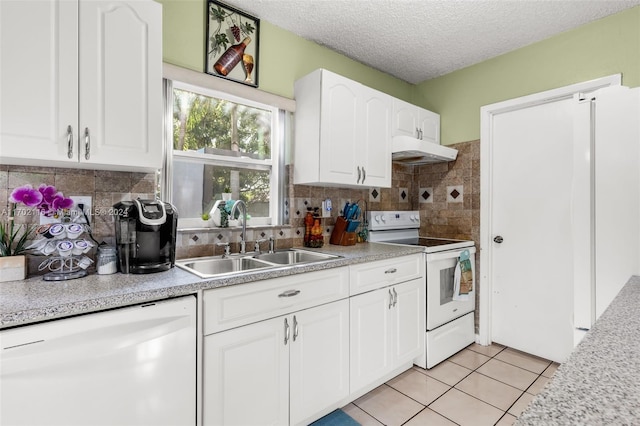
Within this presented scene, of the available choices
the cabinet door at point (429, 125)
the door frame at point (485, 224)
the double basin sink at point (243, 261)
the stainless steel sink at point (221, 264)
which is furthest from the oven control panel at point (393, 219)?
the stainless steel sink at point (221, 264)

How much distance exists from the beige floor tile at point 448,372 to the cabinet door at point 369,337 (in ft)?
1.45

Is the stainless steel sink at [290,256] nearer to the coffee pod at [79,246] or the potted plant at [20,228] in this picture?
the coffee pod at [79,246]

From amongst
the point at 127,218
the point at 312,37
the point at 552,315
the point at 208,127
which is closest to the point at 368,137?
the point at 312,37

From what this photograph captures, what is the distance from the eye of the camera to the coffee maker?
58.6 inches

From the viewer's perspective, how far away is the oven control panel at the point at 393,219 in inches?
114

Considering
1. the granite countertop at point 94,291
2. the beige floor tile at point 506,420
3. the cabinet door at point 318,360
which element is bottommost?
the beige floor tile at point 506,420

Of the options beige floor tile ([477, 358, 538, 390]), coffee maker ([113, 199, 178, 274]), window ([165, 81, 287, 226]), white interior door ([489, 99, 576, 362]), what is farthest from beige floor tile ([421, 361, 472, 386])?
coffee maker ([113, 199, 178, 274])

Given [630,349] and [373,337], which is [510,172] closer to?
[373,337]

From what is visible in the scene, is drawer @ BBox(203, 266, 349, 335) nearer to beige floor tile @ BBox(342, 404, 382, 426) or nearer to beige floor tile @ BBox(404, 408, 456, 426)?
beige floor tile @ BBox(342, 404, 382, 426)

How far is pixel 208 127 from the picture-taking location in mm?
2180

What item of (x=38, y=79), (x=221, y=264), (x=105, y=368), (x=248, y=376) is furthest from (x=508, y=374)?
(x=38, y=79)

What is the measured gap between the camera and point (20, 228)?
1.47 metres

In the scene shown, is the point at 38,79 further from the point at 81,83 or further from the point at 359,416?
the point at 359,416

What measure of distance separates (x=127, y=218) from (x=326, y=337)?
1.19 metres
